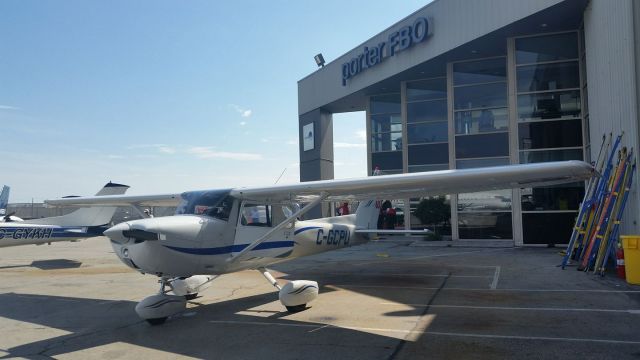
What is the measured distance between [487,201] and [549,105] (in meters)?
4.22

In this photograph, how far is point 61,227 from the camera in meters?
17.0

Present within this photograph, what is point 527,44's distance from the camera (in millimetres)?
17250

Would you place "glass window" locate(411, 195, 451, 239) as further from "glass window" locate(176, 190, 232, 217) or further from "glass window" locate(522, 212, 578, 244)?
"glass window" locate(176, 190, 232, 217)

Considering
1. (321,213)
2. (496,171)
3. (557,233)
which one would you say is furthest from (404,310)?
(321,213)

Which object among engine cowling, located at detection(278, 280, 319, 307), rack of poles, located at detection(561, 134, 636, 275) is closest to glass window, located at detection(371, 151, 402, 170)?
→ rack of poles, located at detection(561, 134, 636, 275)

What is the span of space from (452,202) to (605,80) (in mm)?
7757

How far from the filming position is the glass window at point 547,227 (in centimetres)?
1675

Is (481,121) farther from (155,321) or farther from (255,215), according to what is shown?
(155,321)

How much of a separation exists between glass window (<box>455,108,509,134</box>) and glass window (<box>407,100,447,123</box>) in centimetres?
181

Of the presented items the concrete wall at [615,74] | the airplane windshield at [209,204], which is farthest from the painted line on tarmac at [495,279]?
the airplane windshield at [209,204]

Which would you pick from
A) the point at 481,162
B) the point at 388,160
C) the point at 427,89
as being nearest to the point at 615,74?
the point at 481,162

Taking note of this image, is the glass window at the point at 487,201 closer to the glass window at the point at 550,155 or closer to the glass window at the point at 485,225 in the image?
the glass window at the point at 485,225

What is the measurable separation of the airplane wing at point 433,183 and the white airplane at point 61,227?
10411mm

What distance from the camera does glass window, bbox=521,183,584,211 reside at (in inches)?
656
